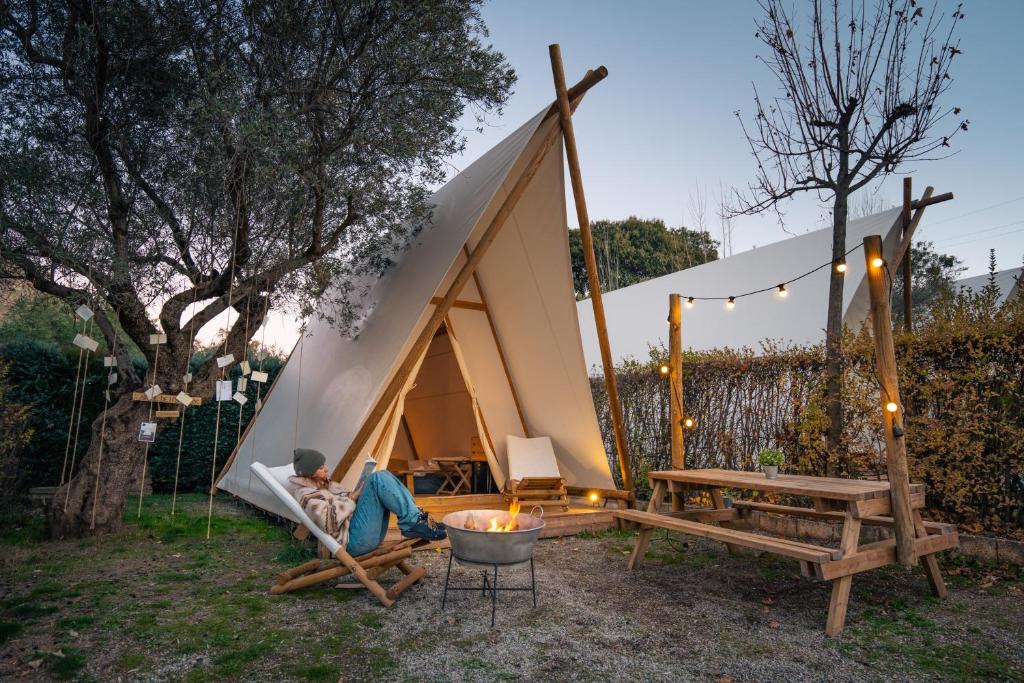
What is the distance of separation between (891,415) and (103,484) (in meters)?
5.57

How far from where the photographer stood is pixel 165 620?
2936 millimetres

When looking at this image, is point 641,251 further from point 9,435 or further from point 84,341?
point 84,341

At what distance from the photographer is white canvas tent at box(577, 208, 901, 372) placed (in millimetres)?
7496

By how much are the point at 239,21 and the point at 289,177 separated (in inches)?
51.0

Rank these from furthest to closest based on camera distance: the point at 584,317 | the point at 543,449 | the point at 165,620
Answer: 1. the point at 584,317
2. the point at 543,449
3. the point at 165,620

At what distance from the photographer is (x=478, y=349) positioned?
6219 millimetres

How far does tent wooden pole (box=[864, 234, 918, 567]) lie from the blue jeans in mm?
2556

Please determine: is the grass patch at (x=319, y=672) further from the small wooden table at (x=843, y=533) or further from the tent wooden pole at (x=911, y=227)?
the tent wooden pole at (x=911, y=227)

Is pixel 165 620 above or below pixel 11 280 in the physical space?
below

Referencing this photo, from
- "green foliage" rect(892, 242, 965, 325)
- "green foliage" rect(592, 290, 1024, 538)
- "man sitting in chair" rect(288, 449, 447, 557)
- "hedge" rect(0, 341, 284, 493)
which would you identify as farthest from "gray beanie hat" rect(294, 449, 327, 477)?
"green foliage" rect(892, 242, 965, 325)

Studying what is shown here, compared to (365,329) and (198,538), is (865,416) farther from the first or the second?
(198,538)

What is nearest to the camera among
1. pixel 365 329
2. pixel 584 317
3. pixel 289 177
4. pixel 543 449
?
pixel 289 177

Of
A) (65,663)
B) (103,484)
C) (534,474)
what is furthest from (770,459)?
(103,484)

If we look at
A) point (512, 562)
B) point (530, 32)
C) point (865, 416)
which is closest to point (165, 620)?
point (512, 562)
